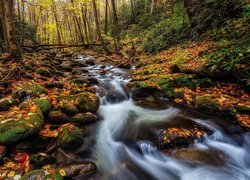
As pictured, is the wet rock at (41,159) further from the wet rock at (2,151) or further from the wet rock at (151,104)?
the wet rock at (151,104)

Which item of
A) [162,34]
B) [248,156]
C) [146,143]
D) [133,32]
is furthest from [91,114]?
[133,32]

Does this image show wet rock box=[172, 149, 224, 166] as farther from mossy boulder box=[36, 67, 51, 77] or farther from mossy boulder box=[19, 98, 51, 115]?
mossy boulder box=[36, 67, 51, 77]

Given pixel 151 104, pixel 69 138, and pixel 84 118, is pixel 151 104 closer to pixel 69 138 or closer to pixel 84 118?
pixel 84 118

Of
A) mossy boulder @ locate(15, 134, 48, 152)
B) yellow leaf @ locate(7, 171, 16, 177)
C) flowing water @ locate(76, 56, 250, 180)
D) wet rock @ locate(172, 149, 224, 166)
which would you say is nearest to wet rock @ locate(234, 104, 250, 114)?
flowing water @ locate(76, 56, 250, 180)

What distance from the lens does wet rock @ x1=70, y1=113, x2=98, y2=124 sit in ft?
18.6

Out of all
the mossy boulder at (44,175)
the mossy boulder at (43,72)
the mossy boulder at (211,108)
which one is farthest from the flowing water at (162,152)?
the mossy boulder at (43,72)

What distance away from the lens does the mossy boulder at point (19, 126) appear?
13.9 ft

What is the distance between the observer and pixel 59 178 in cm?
354

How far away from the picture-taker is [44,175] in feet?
11.4

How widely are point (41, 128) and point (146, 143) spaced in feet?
8.56

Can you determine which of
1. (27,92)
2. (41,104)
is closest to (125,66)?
(27,92)

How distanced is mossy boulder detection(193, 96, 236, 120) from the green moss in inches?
184

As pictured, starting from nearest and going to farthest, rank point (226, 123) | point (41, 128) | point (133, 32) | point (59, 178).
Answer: point (59, 178) → point (41, 128) → point (226, 123) → point (133, 32)

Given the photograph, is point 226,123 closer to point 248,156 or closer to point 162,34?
point 248,156
